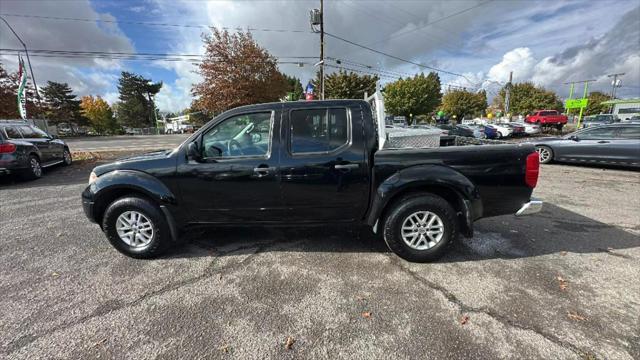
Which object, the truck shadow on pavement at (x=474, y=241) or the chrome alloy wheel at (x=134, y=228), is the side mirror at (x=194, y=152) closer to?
the chrome alloy wheel at (x=134, y=228)

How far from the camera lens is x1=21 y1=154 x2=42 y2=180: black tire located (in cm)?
748

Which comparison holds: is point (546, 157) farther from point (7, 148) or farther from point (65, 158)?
point (65, 158)

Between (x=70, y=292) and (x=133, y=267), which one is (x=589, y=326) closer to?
(x=133, y=267)

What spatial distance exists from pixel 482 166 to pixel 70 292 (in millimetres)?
4430

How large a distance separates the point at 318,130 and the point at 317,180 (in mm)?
566

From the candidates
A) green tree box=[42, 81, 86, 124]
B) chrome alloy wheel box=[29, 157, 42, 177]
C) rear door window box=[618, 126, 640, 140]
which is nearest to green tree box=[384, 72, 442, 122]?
rear door window box=[618, 126, 640, 140]

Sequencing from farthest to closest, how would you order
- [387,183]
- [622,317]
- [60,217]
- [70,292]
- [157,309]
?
[60,217]
[387,183]
[70,292]
[157,309]
[622,317]

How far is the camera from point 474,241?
12.2 ft

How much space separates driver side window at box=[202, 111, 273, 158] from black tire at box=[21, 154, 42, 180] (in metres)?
7.82

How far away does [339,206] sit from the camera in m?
3.18

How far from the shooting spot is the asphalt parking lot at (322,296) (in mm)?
2072

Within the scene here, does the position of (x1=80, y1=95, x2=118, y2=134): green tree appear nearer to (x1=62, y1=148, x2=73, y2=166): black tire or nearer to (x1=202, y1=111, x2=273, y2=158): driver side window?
(x1=62, y1=148, x2=73, y2=166): black tire

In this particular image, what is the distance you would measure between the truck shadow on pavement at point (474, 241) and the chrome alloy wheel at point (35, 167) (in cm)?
705

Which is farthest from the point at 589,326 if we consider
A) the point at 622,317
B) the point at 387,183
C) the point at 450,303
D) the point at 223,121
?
the point at 223,121
